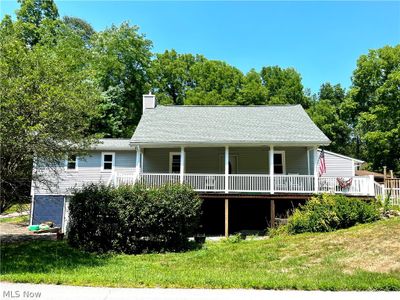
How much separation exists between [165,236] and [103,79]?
25.2 m

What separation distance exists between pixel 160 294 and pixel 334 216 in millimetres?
9886

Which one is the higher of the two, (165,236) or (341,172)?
(341,172)

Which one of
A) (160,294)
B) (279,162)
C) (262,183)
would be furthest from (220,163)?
(160,294)

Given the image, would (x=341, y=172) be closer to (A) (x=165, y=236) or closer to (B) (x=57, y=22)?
(A) (x=165, y=236)

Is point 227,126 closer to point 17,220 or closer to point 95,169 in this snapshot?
point 95,169

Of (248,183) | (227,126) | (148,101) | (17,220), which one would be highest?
(148,101)

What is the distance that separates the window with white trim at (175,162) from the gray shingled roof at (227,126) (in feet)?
5.89

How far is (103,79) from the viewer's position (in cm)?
3528

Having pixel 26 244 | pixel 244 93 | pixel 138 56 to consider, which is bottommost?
pixel 26 244

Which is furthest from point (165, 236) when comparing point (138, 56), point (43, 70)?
point (138, 56)

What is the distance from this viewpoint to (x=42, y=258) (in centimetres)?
1072

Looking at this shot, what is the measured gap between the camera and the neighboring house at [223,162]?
A: 56.5 ft

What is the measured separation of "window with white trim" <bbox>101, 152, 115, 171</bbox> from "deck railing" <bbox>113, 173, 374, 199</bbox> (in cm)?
419

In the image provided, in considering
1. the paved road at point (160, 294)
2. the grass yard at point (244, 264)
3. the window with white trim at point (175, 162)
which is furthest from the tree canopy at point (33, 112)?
the window with white trim at point (175, 162)
